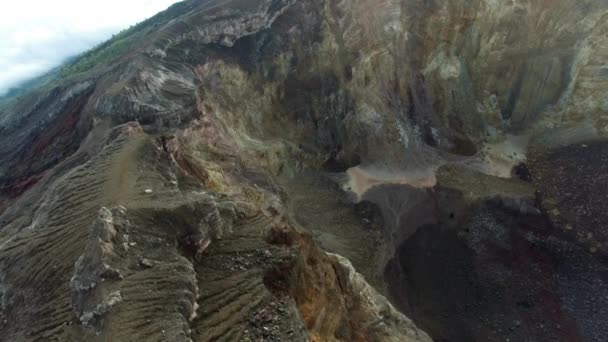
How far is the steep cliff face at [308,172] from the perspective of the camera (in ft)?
47.2

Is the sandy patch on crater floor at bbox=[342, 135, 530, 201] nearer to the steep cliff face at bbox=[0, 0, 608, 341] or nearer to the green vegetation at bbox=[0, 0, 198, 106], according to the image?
the steep cliff face at bbox=[0, 0, 608, 341]

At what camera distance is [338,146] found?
42.6 meters

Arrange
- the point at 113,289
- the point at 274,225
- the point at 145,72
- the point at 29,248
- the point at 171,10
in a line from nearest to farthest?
the point at 113,289 < the point at 29,248 < the point at 274,225 < the point at 145,72 < the point at 171,10

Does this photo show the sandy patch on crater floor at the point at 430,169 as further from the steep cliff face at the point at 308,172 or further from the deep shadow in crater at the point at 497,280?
the deep shadow in crater at the point at 497,280

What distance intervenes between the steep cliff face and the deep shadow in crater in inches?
6.4

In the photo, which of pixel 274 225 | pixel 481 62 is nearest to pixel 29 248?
pixel 274 225

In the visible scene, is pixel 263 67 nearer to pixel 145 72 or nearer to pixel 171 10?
pixel 145 72

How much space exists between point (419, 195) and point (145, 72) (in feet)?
78.5

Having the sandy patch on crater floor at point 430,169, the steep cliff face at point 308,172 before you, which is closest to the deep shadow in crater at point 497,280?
the steep cliff face at point 308,172

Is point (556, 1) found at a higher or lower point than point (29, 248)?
lower

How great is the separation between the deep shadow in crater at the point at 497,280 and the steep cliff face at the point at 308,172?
163 millimetres

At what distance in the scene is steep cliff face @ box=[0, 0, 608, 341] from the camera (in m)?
14.4

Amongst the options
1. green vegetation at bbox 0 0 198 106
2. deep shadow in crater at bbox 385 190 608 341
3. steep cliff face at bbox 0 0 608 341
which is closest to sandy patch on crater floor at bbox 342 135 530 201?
steep cliff face at bbox 0 0 608 341

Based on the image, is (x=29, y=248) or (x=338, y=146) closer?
(x=29, y=248)
